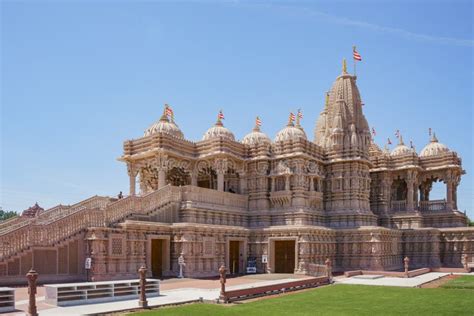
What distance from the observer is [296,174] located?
39062 mm

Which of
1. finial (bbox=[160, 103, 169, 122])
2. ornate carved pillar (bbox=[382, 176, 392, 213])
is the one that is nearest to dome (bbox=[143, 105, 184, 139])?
finial (bbox=[160, 103, 169, 122])

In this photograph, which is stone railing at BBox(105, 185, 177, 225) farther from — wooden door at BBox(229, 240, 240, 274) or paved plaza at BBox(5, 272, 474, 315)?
wooden door at BBox(229, 240, 240, 274)

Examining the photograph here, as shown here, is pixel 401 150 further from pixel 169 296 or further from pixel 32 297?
pixel 32 297

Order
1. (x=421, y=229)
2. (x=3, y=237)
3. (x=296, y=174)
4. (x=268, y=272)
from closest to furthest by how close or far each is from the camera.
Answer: (x=3, y=237) → (x=268, y=272) → (x=296, y=174) → (x=421, y=229)

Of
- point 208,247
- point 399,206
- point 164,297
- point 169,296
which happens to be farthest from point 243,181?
point 164,297

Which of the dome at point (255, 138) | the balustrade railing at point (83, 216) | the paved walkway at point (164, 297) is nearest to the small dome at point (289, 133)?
the dome at point (255, 138)

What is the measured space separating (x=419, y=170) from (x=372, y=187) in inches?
177

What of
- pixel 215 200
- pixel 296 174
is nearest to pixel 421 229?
pixel 296 174

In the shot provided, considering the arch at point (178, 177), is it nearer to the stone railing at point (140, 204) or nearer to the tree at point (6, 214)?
the stone railing at point (140, 204)

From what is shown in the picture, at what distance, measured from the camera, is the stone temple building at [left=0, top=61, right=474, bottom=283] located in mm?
27016

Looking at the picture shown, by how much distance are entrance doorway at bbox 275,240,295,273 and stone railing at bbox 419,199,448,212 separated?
16907 millimetres

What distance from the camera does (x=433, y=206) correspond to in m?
47.4

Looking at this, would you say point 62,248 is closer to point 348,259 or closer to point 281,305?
point 281,305

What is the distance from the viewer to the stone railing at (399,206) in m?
47.8
